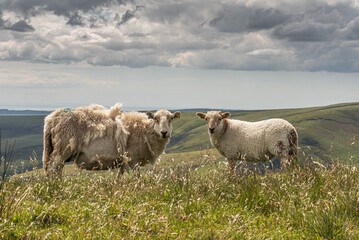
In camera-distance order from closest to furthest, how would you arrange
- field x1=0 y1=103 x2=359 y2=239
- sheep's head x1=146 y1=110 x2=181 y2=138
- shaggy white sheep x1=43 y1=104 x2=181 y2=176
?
field x1=0 y1=103 x2=359 y2=239, shaggy white sheep x1=43 y1=104 x2=181 y2=176, sheep's head x1=146 y1=110 x2=181 y2=138

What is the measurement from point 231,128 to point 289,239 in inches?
467

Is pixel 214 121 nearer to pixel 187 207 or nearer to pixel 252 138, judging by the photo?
pixel 252 138

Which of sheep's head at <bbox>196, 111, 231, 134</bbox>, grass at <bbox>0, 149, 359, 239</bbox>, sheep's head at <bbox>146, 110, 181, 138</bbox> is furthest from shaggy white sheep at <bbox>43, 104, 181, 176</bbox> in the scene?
grass at <bbox>0, 149, 359, 239</bbox>

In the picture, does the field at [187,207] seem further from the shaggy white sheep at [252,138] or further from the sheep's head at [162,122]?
the shaggy white sheep at [252,138]

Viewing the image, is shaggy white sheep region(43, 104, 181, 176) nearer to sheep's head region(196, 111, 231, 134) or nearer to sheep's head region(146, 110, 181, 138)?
sheep's head region(146, 110, 181, 138)

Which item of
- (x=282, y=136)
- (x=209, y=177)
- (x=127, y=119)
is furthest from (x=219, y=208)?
(x=282, y=136)

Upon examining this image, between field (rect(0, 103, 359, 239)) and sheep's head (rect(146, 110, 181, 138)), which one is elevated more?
sheep's head (rect(146, 110, 181, 138))

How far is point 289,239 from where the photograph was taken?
4988 millimetres

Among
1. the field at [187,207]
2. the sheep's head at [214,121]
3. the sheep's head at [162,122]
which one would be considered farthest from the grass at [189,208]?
the sheep's head at [214,121]

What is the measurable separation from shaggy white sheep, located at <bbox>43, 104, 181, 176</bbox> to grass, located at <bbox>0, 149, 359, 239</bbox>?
3932mm

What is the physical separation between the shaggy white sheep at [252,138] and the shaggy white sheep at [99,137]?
336 cm

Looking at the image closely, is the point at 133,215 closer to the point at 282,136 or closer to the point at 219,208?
the point at 219,208

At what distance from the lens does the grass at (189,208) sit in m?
4.71

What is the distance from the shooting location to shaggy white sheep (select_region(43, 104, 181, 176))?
11.8 m
